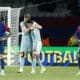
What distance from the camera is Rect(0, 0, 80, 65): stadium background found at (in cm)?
2841

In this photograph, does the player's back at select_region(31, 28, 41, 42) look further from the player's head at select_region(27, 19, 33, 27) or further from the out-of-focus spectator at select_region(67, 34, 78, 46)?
the out-of-focus spectator at select_region(67, 34, 78, 46)

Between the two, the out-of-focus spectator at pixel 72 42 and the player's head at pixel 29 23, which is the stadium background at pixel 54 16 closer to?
the out-of-focus spectator at pixel 72 42

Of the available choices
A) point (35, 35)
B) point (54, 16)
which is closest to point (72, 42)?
point (54, 16)

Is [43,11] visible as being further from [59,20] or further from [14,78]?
[14,78]

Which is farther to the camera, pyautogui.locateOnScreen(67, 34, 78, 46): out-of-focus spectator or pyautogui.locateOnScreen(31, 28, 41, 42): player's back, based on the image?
pyautogui.locateOnScreen(67, 34, 78, 46): out-of-focus spectator

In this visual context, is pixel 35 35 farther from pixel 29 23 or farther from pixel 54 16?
pixel 54 16

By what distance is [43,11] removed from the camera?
3028 centimetres

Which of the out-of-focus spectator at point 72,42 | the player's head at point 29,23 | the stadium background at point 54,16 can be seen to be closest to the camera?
the player's head at point 29,23

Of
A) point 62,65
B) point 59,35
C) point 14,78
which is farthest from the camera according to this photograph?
point 59,35

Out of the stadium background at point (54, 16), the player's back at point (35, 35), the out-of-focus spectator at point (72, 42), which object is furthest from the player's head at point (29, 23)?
the stadium background at point (54, 16)

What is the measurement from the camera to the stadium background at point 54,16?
93.2ft

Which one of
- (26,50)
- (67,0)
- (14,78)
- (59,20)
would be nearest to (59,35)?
(59,20)

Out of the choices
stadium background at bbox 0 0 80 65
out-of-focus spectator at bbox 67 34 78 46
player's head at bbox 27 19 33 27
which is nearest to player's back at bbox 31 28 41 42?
player's head at bbox 27 19 33 27

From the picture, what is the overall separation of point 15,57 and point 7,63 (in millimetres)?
460
